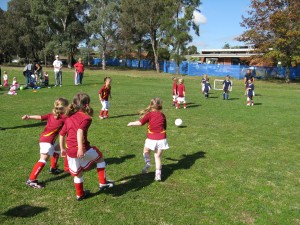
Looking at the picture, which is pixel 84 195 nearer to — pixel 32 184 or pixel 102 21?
pixel 32 184

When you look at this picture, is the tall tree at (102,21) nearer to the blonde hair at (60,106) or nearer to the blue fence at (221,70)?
the blue fence at (221,70)

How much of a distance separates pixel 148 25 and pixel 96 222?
58.1 meters

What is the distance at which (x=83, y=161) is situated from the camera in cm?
566

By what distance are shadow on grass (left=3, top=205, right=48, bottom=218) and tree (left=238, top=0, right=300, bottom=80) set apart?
38.8 meters

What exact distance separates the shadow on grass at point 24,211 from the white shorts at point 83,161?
2.56ft

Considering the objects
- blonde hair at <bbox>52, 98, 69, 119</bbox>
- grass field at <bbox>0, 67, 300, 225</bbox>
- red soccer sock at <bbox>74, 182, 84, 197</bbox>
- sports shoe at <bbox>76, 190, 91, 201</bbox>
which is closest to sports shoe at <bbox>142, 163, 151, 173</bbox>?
grass field at <bbox>0, 67, 300, 225</bbox>

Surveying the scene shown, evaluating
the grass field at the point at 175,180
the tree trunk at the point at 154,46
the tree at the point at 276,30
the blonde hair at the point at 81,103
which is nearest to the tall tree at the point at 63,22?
the tree trunk at the point at 154,46

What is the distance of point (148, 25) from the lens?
6022 centimetres

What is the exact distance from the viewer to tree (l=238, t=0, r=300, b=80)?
39.0 m

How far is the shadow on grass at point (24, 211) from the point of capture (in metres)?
5.12

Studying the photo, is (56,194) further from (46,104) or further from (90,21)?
(90,21)

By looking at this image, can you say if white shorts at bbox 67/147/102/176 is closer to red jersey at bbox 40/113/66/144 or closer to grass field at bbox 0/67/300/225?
grass field at bbox 0/67/300/225

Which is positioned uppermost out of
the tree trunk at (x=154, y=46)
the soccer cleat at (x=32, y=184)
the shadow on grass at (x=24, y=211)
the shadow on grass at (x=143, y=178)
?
the tree trunk at (x=154, y=46)

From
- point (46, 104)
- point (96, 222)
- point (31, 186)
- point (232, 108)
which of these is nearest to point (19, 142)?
point (31, 186)
